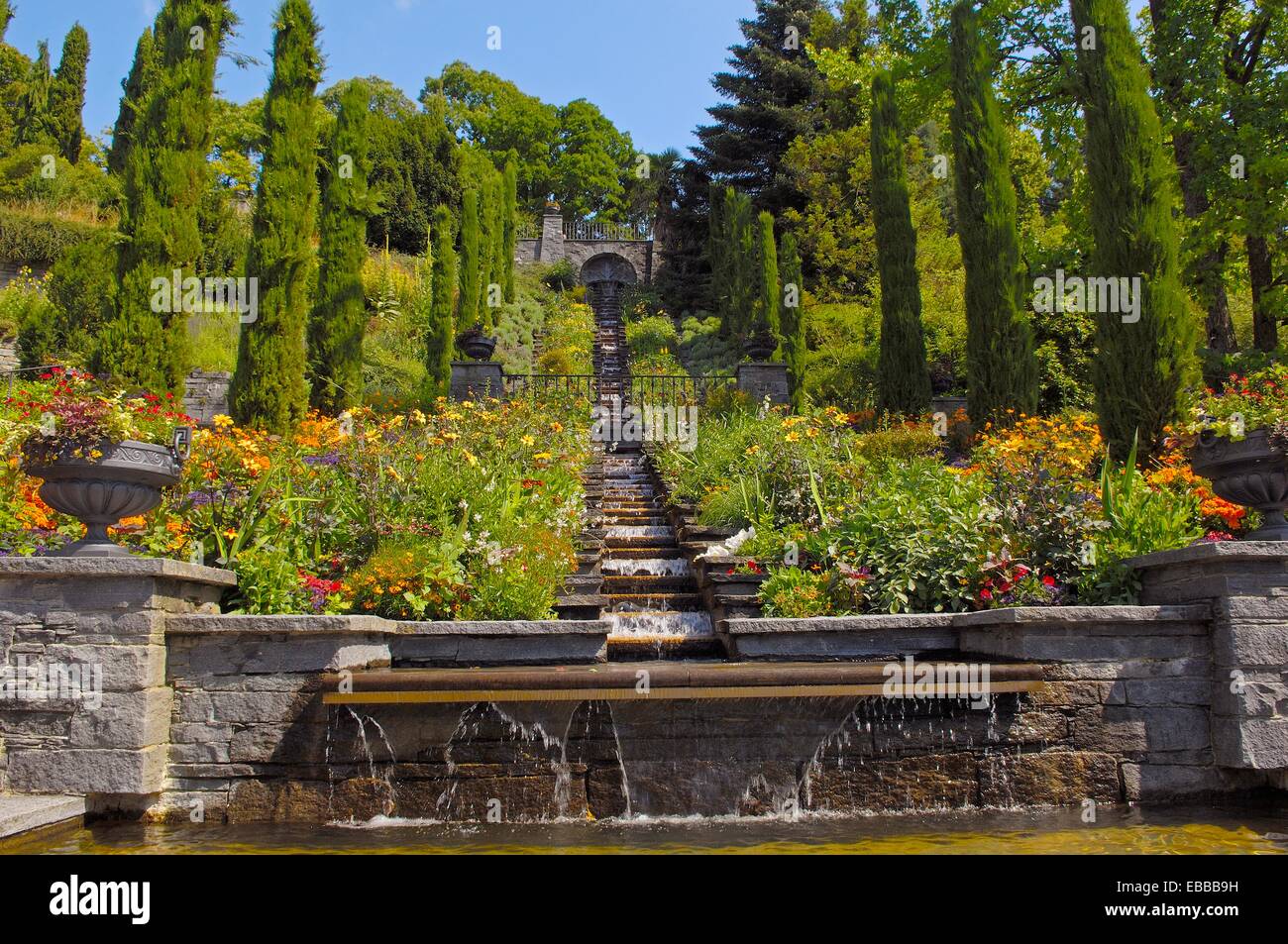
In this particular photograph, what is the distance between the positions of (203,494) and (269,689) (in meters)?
2.02

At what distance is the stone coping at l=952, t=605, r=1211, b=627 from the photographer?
4.82m

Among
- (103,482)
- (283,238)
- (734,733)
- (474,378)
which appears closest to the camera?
(103,482)

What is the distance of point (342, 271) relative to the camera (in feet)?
48.5

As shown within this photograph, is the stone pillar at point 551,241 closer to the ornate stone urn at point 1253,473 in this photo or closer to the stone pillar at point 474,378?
the stone pillar at point 474,378

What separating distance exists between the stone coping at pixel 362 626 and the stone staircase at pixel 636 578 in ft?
1.29

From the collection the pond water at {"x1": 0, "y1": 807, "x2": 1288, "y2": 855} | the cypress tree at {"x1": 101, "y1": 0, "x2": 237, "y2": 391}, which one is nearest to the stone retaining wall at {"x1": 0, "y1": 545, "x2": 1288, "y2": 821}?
the pond water at {"x1": 0, "y1": 807, "x2": 1288, "y2": 855}

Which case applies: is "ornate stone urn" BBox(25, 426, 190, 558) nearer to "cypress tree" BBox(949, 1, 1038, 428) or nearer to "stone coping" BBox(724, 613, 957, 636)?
"stone coping" BBox(724, 613, 957, 636)

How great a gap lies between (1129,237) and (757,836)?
830 centimetres

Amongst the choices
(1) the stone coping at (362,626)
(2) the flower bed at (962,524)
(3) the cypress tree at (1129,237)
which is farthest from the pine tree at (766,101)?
(1) the stone coping at (362,626)

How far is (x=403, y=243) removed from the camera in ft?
101

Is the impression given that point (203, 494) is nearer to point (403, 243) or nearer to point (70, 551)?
point (70, 551)

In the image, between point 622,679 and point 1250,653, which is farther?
point 1250,653

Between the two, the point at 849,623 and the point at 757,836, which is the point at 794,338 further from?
the point at 757,836

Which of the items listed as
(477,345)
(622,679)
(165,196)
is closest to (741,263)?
(477,345)
